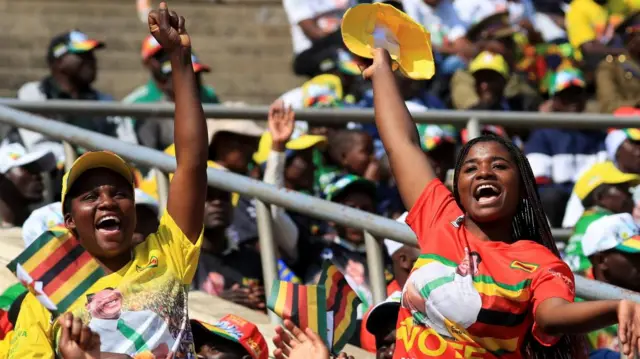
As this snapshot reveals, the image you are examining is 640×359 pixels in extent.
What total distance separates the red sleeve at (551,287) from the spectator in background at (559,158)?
4.38m

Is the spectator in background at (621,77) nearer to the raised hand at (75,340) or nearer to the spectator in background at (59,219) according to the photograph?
the spectator in background at (59,219)

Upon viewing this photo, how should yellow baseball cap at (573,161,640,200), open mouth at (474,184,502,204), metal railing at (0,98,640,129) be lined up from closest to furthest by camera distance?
open mouth at (474,184,502,204) < metal railing at (0,98,640,129) < yellow baseball cap at (573,161,640,200)

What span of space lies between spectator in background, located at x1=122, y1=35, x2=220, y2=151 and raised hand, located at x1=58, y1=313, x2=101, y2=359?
4369 millimetres

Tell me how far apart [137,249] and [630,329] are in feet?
5.65

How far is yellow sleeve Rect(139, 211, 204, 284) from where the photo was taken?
15.1ft

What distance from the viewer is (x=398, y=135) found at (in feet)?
15.3

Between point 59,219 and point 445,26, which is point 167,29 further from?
point 445,26

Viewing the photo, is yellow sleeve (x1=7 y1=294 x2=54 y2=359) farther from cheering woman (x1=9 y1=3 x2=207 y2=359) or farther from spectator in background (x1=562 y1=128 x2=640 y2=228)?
spectator in background (x1=562 y1=128 x2=640 y2=228)

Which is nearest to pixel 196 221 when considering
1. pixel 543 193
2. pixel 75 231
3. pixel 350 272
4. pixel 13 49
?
pixel 75 231

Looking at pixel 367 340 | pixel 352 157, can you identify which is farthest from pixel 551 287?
pixel 352 157

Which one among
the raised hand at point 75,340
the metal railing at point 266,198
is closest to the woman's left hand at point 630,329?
the raised hand at point 75,340

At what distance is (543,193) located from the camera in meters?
8.57

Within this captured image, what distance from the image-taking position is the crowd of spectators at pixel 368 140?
6812 millimetres

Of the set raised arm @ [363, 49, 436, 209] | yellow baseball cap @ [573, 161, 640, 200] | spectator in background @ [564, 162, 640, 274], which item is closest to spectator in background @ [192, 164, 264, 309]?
spectator in background @ [564, 162, 640, 274]
